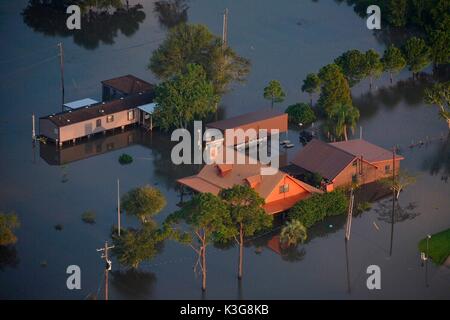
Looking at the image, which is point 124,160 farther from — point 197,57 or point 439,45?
point 439,45

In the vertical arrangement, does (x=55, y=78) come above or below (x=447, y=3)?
below

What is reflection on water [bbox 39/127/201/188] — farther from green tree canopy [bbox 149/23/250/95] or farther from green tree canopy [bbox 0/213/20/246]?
green tree canopy [bbox 0/213/20/246]

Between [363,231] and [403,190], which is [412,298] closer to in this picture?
[363,231]

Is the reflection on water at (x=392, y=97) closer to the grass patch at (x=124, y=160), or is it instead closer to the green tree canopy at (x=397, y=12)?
the green tree canopy at (x=397, y=12)

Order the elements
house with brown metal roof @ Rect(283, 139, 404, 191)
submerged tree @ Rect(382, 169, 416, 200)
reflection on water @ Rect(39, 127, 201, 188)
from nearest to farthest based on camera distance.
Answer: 1. submerged tree @ Rect(382, 169, 416, 200)
2. house with brown metal roof @ Rect(283, 139, 404, 191)
3. reflection on water @ Rect(39, 127, 201, 188)

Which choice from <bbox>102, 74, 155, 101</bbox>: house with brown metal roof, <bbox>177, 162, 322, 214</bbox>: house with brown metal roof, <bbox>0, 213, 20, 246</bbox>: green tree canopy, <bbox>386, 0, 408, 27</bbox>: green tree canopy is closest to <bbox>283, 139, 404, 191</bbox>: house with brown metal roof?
<bbox>177, 162, 322, 214</bbox>: house with brown metal roof

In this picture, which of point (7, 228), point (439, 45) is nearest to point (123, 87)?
point (7, 228)

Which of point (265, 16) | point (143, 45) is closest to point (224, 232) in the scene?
point (143, 45)

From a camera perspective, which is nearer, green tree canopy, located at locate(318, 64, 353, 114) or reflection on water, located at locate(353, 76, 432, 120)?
green tree canopy, located at locate(318, 64, 353, 114)
